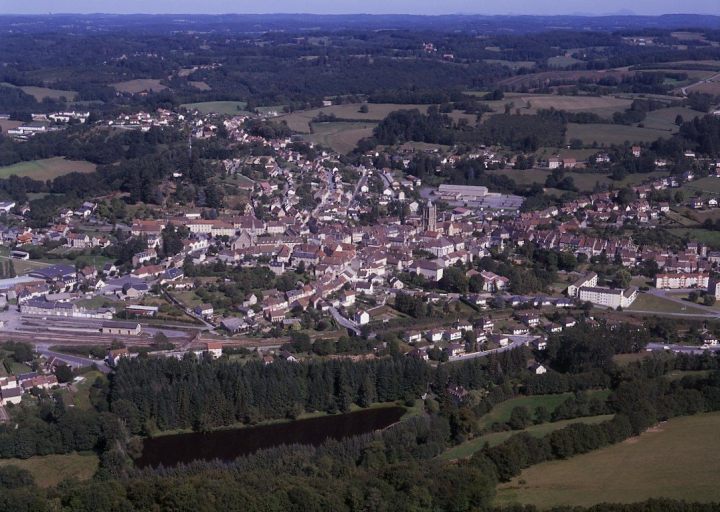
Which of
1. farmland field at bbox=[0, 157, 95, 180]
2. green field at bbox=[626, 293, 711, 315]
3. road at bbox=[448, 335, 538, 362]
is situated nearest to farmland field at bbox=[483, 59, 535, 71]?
farmland field at bbox=[0, 157, 95, 180]

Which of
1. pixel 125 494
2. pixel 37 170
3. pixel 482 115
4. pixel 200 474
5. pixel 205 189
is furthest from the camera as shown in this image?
pixel 482 115

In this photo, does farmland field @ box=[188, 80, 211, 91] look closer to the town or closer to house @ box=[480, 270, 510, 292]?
the town

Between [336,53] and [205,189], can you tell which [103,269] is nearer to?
[205,189]

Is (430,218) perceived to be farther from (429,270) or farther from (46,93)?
(46,93)

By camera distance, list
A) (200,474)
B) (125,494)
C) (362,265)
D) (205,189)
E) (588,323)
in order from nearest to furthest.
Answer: (125,494) < (200,474) < (588,323) < (362,265) < (205,189)

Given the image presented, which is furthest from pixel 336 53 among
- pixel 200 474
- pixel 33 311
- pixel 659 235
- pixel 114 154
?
pixel 200 474

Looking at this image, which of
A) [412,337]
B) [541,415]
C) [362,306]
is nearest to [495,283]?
[362,306]

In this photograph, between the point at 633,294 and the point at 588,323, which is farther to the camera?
the point at 633,294
